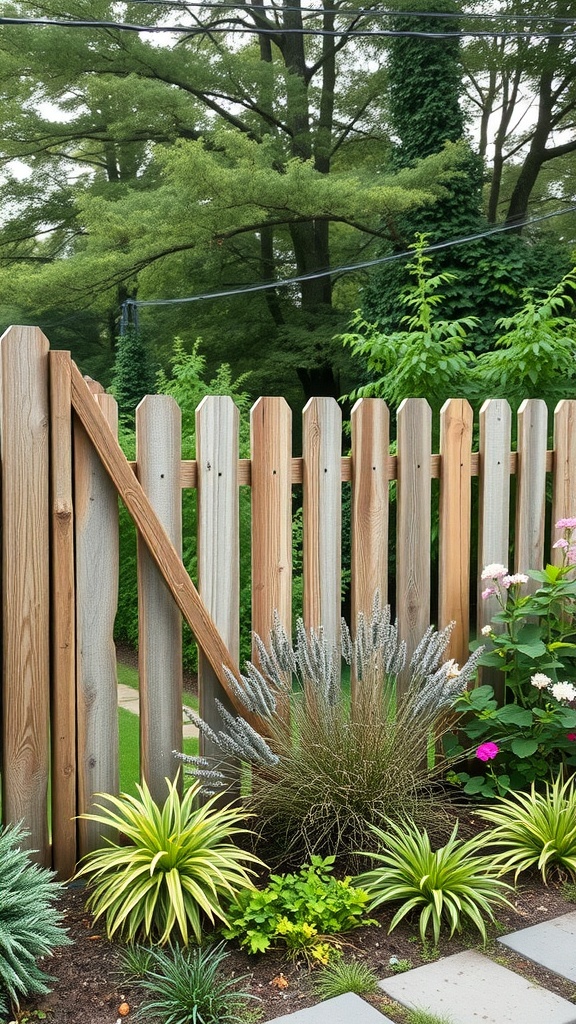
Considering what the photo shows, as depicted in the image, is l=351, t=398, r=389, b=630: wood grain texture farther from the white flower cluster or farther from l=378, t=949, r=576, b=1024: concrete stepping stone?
l=378, t=949, r=576, b=1024: concrete stepping stone

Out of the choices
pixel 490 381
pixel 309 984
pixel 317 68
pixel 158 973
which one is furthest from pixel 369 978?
pixel 317 68

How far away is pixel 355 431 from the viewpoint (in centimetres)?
292

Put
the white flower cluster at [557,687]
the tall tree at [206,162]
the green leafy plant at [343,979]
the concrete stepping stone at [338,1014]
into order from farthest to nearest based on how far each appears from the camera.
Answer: the tall tree at [206,162] → the white flower cluster at [557,687] → the green leafy plant at [343,979] → the concrete stepping stone at [338,1014]

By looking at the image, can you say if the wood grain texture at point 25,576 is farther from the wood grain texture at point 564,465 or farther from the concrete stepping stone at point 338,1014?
the wood grain texture at point 564,465

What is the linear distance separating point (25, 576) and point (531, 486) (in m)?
2.16

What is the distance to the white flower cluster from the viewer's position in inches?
109

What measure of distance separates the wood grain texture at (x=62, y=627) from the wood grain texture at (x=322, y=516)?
838 mm

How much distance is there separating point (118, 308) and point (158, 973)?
50.1 feet

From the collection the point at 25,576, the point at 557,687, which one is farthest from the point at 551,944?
the point at 25,576

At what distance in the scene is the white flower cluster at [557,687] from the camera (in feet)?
9.08

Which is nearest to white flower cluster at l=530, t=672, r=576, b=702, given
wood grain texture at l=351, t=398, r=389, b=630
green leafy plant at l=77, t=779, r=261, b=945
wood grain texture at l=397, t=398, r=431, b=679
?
wood grain texture at l=397, t=398, r=431, b=679

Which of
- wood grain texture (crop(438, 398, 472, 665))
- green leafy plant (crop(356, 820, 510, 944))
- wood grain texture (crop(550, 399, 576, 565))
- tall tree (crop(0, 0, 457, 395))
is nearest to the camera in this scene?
green leafy plant (crop(356, 820, 510, 944))

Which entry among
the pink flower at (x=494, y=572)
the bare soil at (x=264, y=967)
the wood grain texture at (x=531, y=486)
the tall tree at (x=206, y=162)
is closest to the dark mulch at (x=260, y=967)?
the bare soil at (x=264, y=967)

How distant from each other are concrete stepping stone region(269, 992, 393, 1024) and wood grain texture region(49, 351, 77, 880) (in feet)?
3.09
